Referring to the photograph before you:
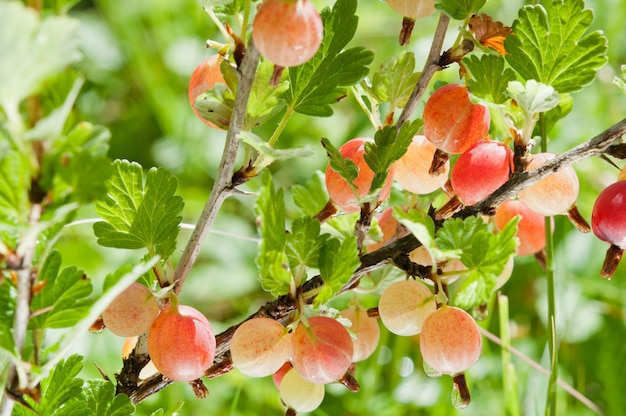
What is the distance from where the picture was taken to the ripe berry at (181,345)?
1.37 feet

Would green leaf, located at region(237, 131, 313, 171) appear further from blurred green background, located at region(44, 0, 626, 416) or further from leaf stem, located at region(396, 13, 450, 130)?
blurred green background, located at region(44, 0, 626, 416)

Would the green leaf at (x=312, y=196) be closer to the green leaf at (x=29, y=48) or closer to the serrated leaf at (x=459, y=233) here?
the serrated leaf at (x=459, y=233)

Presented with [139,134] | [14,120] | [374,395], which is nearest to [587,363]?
[374,395]

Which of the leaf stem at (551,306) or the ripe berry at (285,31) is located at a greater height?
the ripe berry at (285,31)

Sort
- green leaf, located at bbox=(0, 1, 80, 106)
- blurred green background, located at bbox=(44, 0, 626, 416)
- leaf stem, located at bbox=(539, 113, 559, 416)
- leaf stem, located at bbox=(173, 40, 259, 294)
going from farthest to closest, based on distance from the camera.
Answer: blurred green background, located at bbox=(44, 0, 626, 416), leaf stem, located at bbox=(539, 113, 559, 416), leaf stem, located at bbox=(173, 40, 259, 294), green leaf, located at bbox=(0, 1, 80, 106)

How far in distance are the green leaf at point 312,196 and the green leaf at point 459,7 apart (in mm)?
222

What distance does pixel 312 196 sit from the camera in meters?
0.61

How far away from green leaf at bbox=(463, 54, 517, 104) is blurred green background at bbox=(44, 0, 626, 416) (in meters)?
0.36

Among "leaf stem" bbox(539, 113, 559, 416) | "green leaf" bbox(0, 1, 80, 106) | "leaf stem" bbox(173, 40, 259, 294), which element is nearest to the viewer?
"green leaf" bbox(0, 1, 80, 106)

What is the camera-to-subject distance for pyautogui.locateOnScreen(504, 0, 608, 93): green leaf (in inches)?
16.7

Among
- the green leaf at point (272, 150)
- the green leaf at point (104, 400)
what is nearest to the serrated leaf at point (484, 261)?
the green leaf at point (272, 150)

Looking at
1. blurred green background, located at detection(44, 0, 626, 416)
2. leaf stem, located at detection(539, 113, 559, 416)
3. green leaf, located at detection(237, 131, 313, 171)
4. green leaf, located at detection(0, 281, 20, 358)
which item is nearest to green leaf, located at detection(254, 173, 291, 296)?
green leaf, located at detection(237, 131, 313, 171)

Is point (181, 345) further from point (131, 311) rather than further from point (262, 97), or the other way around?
point (262, 97)

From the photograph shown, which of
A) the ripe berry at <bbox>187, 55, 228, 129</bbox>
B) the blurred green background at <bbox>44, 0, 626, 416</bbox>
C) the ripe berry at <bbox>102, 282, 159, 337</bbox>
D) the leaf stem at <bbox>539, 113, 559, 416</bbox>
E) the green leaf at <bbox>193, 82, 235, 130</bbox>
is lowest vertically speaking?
the blurred green background at <bbox>44, 0, 626, 416</bbox>
